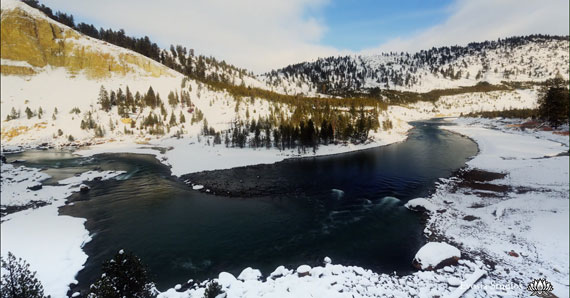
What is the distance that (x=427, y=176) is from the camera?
38.4 metres

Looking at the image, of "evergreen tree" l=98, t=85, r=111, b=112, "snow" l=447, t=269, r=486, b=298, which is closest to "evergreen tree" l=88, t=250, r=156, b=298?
"snow" l=447, t=269, r=486, b=298

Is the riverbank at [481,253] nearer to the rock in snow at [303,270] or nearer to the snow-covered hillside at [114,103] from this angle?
the rock in snow at [303,270]

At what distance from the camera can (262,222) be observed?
2489cm

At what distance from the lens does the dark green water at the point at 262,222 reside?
1853 cm

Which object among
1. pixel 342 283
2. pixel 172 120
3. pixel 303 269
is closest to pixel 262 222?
pixel 303 269

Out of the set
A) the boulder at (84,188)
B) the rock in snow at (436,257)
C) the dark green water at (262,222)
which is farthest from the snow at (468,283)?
the boulder at (84,188)

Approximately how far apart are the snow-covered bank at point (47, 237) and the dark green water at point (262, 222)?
3.20ft

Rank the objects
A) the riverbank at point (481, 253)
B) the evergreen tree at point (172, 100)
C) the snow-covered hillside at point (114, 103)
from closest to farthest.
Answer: the riverbank at point (481, 253)
the snow-covered hillside at point (114, 103)
the evergreen tree at point (172, 100)

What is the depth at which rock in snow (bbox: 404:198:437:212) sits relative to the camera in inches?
1027

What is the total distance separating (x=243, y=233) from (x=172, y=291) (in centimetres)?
842

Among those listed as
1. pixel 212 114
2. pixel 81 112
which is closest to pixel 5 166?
pixel 81 112

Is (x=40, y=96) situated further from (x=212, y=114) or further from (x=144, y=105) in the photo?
(x=212, y=114)

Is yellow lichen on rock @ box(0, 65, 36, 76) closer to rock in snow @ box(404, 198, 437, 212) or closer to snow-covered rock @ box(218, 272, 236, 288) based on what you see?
snow-covered rock @ box(218, 272, 236, 288)

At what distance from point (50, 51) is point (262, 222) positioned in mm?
148290
